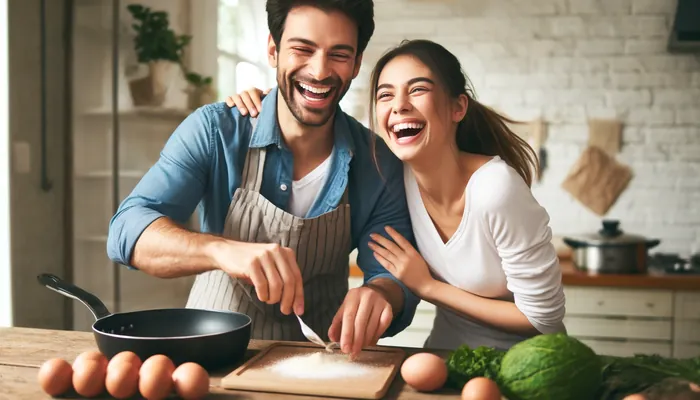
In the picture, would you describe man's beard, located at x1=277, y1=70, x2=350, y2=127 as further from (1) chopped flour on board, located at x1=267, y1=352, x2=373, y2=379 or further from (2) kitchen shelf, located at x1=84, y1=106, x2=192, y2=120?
A: (2) kitchen shelf, located at x1=84, y1=106, x2=192, y2=120

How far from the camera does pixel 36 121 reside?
2748 mm

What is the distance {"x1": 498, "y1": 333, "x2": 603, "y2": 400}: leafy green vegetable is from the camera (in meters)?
0.97

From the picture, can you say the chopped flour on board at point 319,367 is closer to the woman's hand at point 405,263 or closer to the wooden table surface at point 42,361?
the wooden table surface at point 42,361

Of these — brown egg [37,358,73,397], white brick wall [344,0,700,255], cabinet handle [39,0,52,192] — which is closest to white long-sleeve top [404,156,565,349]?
brown egg [37,358,73,397]

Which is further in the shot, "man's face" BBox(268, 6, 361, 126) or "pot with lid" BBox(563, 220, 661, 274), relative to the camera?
"pot with lid" BBox(563, 220, 661, 274)

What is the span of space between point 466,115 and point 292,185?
1.43ft

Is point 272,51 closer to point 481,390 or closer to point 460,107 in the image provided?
point 460,107

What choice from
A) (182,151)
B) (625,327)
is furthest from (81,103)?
(625,327)

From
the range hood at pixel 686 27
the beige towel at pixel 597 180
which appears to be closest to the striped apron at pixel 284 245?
the beige towel at pixel 597 180

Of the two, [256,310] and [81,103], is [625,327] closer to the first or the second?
[256,310]

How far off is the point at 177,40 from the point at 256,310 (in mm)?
1695

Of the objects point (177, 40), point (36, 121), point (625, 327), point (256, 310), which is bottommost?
point (625, 327)

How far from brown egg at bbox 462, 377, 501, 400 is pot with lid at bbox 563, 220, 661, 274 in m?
1.74

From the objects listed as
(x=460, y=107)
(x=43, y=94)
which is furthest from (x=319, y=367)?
(x=43, y=94)
